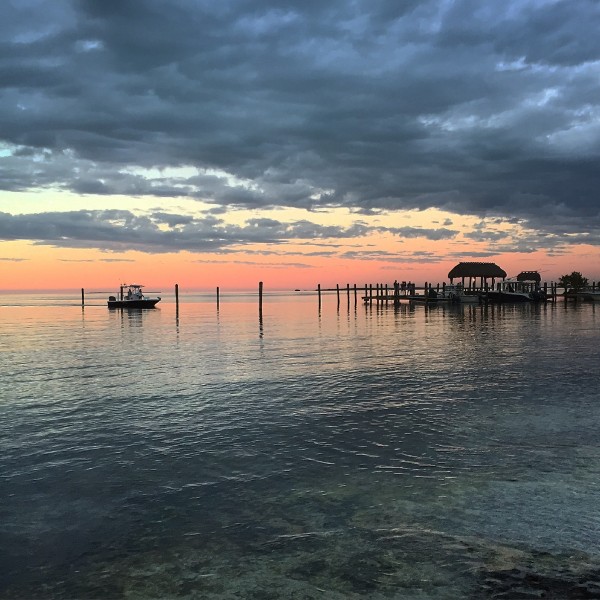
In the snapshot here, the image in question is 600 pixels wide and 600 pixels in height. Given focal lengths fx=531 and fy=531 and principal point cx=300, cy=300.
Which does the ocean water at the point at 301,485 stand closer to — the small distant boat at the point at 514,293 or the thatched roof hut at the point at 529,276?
the small distant boat at the point at 514,293

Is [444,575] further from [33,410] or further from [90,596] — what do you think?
[33,410]

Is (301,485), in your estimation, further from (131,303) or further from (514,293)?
(514,293)

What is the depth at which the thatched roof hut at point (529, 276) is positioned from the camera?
3620 inches

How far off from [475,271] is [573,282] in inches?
1182

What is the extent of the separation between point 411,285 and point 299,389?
261ft

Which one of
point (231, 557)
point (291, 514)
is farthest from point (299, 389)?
point (231, 557)

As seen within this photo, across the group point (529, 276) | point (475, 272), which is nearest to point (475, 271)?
point (475, 272)

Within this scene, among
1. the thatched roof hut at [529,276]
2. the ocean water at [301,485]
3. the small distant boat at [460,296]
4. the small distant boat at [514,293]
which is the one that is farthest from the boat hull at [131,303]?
the thatched roof hut at [529,276]

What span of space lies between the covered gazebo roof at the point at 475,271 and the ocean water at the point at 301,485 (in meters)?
63.8

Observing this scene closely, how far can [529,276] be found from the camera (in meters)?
92.6

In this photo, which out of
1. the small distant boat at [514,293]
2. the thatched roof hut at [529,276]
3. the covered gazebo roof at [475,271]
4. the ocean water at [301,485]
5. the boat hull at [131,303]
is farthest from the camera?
the thatched roof hut at [529,276]

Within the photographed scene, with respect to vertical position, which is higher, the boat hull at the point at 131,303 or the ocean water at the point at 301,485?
the boat hull at the point at 131,303

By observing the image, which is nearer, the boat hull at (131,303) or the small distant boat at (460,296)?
the boat hull at (131,303)

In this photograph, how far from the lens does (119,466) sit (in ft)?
29.9
